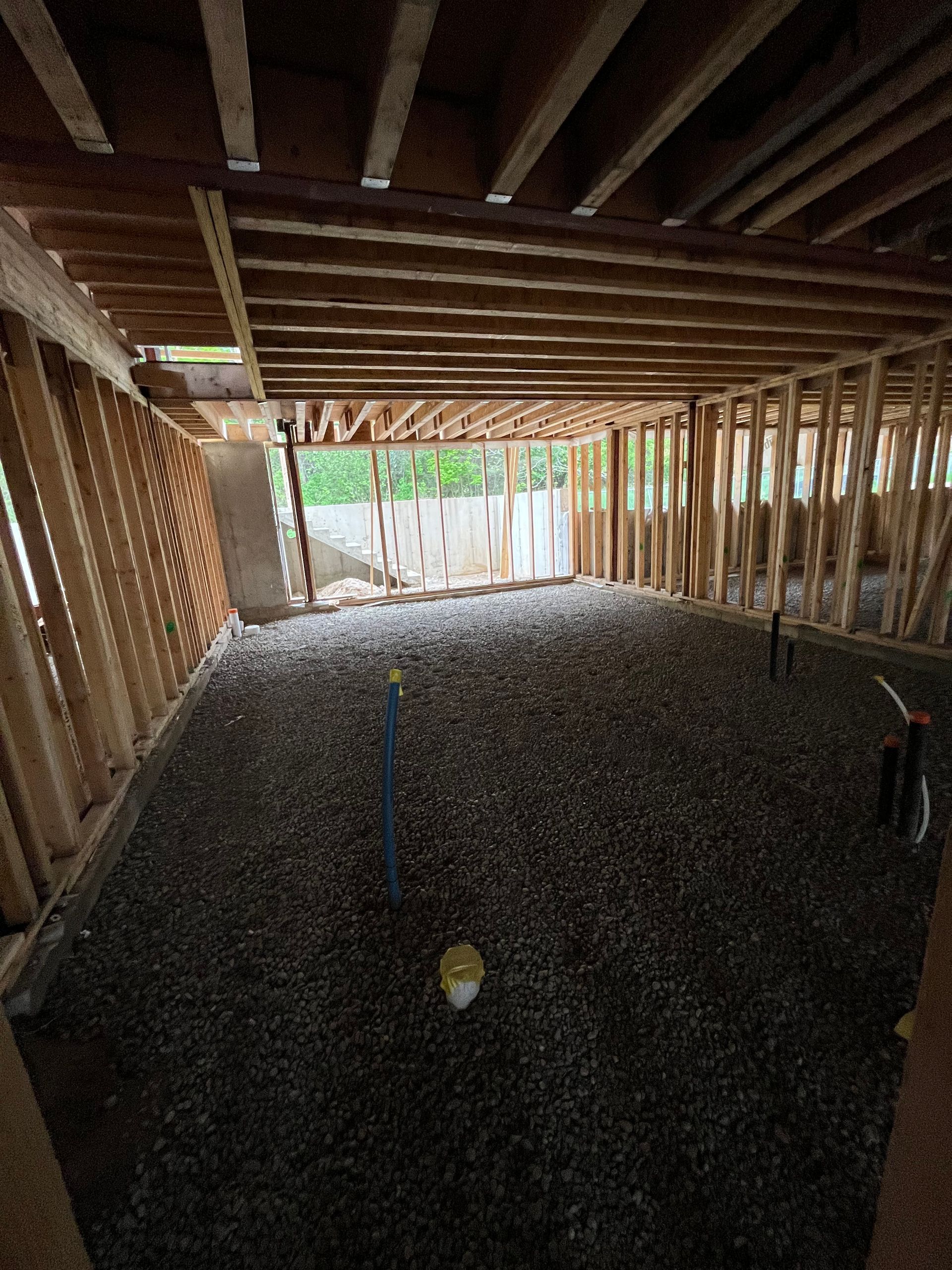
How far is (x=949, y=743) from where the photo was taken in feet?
8.86

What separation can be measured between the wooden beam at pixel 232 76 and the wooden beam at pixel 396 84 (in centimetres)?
32

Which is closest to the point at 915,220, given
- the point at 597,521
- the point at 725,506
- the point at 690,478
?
the point at 725,506

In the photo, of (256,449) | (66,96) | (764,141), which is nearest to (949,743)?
(764,141)

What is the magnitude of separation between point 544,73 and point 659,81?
0.35m

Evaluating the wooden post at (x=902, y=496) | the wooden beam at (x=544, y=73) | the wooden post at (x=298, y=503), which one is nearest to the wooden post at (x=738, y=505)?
the wooden post at (x=902, y=496)

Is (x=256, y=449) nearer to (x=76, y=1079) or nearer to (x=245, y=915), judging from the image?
(x=245, y=915)

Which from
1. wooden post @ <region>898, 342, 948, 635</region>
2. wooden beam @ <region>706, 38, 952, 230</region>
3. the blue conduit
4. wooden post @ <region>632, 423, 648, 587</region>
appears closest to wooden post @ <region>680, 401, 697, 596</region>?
wooden post @ <region>632, 423, 648, 587</region>

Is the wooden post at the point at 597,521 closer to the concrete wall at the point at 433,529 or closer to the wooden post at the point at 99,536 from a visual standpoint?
the concrete wall at the point at 433,529

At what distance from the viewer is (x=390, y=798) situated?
1778 millimetres

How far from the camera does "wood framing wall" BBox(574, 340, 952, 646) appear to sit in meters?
4.08

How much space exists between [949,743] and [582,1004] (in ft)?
8.41

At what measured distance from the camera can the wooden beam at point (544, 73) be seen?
117cm

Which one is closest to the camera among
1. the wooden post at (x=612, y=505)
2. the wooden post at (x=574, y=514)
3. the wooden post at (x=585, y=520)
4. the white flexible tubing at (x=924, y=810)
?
the white flexible tubing at (x=924, y=810)

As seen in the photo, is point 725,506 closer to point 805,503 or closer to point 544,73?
point 805,503
